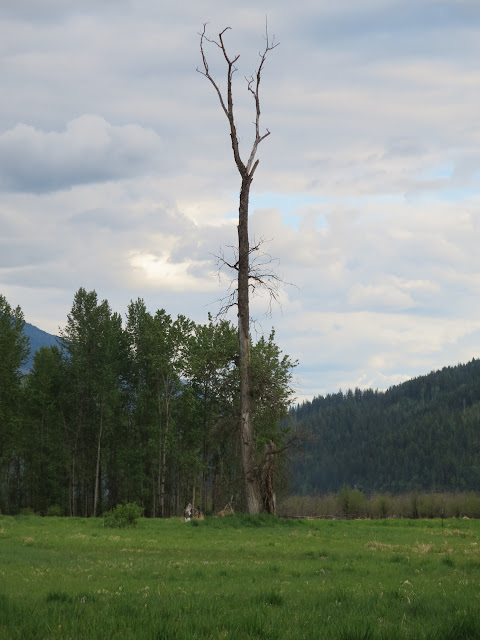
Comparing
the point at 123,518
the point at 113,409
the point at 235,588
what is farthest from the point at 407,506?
the point at 235,588

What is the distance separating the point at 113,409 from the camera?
73500mm

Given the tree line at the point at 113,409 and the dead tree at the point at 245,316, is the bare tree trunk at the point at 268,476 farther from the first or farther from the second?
the tree line at the point at 113,409

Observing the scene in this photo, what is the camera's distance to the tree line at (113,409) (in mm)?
66125

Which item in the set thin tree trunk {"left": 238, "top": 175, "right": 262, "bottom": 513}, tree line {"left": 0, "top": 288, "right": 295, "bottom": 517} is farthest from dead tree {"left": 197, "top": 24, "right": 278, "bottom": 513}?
tree line {"left": 0, "top": 288, "right": 295, "bottom": 517}

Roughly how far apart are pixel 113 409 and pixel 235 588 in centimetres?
6438

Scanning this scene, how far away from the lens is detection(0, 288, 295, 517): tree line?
217 feet

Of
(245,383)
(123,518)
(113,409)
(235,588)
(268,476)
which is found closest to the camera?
(235,588)

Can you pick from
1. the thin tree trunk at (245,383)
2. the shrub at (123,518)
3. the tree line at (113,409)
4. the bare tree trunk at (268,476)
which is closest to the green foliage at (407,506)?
the tree line at (113,409)

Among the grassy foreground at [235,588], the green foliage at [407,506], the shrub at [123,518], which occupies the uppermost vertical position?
the grassy foreground at [235,588]

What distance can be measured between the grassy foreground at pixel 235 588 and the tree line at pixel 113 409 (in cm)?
3869

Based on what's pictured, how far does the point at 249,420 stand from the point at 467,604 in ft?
80.0

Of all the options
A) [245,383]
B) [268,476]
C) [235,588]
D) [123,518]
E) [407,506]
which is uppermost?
[245,383]

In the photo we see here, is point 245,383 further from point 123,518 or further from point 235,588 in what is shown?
point 235,588

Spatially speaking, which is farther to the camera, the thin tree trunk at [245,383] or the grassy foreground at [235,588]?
the thin tree trunk at [245,383]
